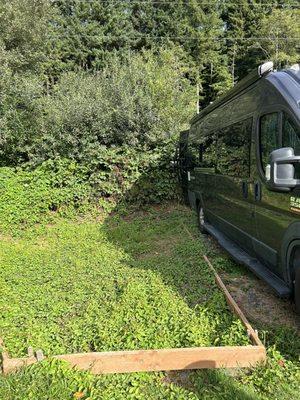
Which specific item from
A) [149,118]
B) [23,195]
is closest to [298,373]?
[23,195]

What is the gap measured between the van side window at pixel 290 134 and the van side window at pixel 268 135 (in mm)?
175

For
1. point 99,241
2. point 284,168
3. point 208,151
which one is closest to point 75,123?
point 99,241

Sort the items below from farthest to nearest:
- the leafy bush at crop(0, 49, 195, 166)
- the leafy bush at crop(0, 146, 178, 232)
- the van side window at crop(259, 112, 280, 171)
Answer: the leafy bush at crop(0, 49, 195, 166)
the leafy bush at crop(0, 146, 178, 232)
the van side window at crop(259, 112, 280, 171)

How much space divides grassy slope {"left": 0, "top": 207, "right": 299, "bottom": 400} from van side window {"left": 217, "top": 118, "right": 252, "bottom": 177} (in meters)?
1.64

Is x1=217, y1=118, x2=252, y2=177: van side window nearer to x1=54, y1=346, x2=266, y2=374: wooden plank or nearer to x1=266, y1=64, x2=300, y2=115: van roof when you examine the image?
x1=266, y1=64, x2=300, y2=115: van roof

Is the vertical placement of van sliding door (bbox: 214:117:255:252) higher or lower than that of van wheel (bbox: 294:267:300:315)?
higher

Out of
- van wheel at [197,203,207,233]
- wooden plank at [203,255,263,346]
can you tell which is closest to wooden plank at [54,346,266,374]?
wooden plank at [203,255,263,346]

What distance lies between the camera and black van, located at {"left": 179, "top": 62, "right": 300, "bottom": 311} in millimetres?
3896

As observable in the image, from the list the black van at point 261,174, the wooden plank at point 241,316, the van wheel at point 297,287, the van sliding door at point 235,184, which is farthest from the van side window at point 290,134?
the wooden plank at point 241,316

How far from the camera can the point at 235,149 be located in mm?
5805

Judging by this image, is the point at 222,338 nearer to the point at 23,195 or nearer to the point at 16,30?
the point at 23,195

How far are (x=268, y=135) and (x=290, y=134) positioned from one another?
0.59m

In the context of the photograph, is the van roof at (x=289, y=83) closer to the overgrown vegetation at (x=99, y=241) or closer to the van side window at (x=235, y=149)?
the van side window at (x=235, y=149)

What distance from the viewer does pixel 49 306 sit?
5.10m
